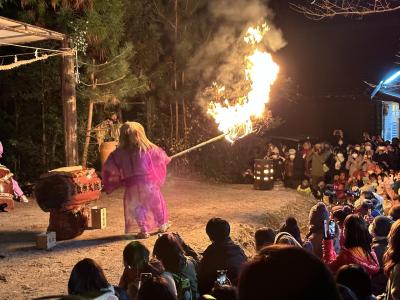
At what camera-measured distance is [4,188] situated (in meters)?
10.3

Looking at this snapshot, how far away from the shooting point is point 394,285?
136 inches

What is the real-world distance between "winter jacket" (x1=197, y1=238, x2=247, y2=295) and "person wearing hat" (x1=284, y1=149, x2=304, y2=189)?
33.1 ft

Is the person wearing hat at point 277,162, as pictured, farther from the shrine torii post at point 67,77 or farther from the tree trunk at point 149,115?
the shrine torii post at point 67,77

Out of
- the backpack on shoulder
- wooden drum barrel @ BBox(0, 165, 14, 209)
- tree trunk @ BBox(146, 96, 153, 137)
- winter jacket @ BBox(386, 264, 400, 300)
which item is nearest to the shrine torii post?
wooden drum barrel @ BBox(0, 165, 14, 209)

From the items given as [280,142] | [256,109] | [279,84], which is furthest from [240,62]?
[256,109]

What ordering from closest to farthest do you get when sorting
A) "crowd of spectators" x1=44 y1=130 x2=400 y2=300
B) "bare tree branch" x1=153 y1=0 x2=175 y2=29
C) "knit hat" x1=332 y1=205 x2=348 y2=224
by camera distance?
"crowd of spectators" x1=44 y1=130 x2=400 y2=300 < "knit hat" x1=332 y1=205 x2=348 y2=224 < "bare tree branch" x1=153 y1=0 x2=175 y2=29

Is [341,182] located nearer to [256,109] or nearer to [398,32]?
[256,109]

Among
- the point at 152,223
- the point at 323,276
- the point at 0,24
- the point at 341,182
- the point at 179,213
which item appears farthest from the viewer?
the point at 341,182

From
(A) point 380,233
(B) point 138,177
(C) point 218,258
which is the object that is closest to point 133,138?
(B) point 138,177

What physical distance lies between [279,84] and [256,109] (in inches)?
338

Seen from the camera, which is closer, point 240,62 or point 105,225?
point 105,225

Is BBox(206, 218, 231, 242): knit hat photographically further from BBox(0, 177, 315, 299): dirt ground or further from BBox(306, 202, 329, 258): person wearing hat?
BBox(0, 177, 315, 299): dirt ground

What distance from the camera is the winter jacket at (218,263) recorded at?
14.5 feet

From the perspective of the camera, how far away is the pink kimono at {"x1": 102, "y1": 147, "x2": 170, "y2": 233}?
795cm
